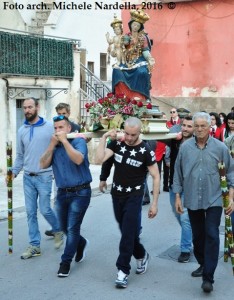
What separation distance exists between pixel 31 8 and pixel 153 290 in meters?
16.5

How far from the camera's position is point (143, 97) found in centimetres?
870

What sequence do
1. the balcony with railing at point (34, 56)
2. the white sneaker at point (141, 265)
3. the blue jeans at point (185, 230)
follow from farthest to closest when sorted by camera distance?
the balcony with railing at point (34, 56) < the blue jeans at point (185, 230) < the white sneaker at point (141, 265)

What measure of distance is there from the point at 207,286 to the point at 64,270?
5.31 ft

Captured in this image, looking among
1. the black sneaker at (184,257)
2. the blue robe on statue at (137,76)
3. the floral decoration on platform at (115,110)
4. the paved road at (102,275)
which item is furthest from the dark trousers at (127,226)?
the blue robe on statue at (137,76)

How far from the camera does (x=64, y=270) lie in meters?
6.15

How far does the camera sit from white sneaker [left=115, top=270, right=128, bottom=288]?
19.0 feet

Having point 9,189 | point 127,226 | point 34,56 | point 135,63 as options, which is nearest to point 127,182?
point 127,226

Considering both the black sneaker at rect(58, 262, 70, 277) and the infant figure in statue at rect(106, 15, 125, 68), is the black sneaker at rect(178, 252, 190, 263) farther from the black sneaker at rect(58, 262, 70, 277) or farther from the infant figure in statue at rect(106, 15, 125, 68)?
the infant figure in statue at rect(106, 15, 125, 68)

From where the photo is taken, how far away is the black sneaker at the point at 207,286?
5.54 meters

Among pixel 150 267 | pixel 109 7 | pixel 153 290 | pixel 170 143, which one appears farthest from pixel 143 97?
pixel 109 7

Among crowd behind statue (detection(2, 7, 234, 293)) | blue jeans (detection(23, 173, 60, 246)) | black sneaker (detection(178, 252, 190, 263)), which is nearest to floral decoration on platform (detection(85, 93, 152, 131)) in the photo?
crowd behind statue (detection(2, 7, 234, 293))

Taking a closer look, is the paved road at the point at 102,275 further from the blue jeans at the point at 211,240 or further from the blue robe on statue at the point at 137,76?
the blue robe on statue at the point at 137,76

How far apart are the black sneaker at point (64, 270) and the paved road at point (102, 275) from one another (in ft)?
0.18

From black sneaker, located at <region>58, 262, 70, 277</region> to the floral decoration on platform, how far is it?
70.1 inches
